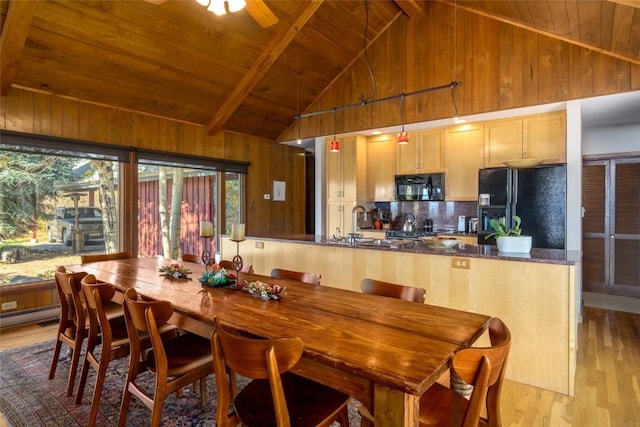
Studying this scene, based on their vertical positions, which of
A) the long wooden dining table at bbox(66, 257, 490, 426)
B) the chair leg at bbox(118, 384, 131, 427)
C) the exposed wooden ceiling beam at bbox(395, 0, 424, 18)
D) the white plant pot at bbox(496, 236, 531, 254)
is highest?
the exposed wooden ceiling beam at bbox(395, 0, 424, 18)

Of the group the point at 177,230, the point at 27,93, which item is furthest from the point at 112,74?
the point at 177,230

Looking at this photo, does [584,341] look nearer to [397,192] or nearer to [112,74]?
[397,192]

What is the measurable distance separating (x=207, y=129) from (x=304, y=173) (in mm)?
2362

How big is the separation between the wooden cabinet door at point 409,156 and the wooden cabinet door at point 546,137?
1446mm

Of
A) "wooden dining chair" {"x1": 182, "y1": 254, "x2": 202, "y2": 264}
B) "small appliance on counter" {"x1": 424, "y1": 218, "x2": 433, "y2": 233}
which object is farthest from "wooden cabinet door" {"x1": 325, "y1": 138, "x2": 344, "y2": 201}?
"wooden dining chair" {"x1": 182, "y1": 254, "x2": 202, "y2": 264}

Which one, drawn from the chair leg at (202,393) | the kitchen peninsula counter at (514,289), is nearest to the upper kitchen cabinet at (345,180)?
the kitchen peninsula counter at (514,289)

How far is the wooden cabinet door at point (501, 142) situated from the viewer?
4.48 metres

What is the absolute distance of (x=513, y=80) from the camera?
13.6 ft

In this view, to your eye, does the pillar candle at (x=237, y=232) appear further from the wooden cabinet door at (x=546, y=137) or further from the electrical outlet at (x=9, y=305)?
the wooden cabinet door at (x=546, y=137)

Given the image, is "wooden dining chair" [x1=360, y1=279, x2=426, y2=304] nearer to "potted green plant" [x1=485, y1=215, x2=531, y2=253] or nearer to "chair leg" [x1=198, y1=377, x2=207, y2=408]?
"potted green plant" [x1=485, y1=215, x2=531, y2=253]

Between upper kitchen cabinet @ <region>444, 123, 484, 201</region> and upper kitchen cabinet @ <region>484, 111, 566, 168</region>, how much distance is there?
0.45 ft

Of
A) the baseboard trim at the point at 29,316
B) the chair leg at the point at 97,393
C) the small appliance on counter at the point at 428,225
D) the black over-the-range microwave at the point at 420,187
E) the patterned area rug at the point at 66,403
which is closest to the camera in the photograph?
the chair leg at the point at 97,393

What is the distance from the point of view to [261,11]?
106 inches

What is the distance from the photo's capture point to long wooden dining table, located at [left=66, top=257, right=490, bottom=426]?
1.06 metres
